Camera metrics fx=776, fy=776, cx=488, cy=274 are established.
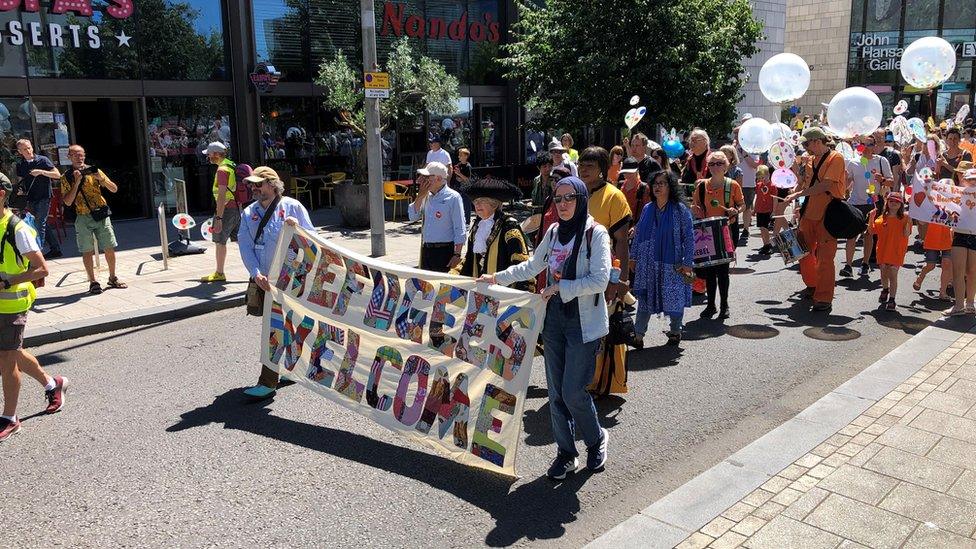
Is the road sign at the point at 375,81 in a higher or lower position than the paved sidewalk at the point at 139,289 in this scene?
higher

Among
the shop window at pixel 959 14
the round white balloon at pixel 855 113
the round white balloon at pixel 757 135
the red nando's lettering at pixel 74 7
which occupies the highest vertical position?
the shop window at pixel 959 14

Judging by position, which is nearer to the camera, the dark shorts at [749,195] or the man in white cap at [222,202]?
the man in white cap at [222,202]

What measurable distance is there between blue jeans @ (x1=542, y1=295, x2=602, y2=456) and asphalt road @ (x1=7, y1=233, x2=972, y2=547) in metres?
0.31

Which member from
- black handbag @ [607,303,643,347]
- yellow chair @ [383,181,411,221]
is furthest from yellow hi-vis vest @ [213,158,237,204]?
black handbag @ [607,303,643,347]

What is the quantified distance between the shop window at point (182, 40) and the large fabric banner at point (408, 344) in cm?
1181

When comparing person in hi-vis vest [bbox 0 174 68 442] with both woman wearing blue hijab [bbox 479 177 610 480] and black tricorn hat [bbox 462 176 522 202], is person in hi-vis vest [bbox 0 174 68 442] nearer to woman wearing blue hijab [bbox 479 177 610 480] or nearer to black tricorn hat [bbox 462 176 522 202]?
black tricorn hat [bbox 462 176 522 202]

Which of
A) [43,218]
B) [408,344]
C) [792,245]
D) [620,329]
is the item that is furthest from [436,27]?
[408,344]

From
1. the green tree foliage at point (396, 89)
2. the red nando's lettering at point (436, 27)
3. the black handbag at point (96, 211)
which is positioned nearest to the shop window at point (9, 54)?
the green tree foliage at point (396, 89)

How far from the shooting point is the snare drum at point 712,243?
836cm

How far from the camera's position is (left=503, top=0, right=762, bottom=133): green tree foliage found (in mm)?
15914

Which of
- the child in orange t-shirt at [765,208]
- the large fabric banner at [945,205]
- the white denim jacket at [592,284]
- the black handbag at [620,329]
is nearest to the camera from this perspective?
the white denim jacket at [592,284]

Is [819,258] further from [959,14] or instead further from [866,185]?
[959,14]

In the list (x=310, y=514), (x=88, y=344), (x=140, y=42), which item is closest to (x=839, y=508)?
(x=310, y=514)

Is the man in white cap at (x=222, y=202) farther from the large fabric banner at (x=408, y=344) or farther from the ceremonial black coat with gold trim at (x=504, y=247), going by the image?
the ceremonial black coat with gold trim at (x=504, y=247)
